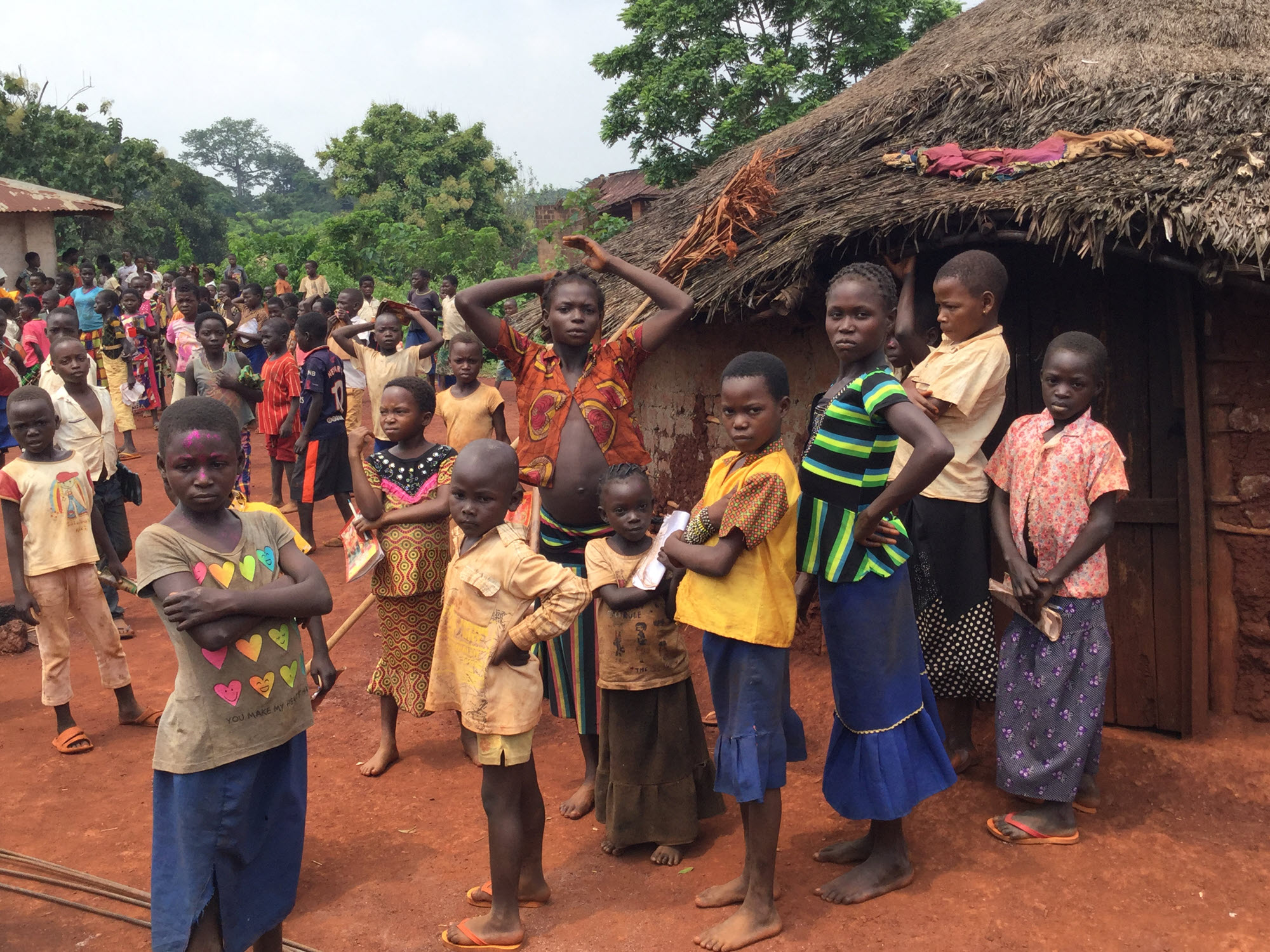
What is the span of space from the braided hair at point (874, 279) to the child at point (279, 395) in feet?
19.8

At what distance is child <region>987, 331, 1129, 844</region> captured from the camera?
3.60 metres

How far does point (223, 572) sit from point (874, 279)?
2.01 meters

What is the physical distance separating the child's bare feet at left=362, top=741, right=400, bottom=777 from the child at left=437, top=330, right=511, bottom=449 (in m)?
2.18

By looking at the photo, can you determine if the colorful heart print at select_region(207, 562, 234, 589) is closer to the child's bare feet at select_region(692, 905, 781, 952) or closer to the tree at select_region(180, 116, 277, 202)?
the child's bare feet at select_region(692, 905, 781, 952)

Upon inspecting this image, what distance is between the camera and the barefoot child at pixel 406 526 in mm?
4172

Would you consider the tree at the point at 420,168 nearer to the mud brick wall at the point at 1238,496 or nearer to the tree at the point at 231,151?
the mud brick wall at the point at 1238,496

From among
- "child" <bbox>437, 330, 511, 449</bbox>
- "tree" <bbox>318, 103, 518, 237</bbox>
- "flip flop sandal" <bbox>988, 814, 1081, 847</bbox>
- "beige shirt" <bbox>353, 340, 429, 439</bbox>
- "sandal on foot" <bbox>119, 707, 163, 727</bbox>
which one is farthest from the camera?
"tree" <bbox>318, 103, 518, 237</bbox>

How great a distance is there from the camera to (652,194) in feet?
77.4

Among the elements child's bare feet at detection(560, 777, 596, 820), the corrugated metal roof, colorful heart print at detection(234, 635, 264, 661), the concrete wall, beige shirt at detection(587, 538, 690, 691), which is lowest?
child's bare feet at detection(560, 777, 596, 820)

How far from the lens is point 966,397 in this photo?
3752 millimetres

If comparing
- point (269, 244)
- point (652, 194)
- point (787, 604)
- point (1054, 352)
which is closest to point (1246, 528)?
point (1054, 352)

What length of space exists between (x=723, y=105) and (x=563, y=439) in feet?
51.0

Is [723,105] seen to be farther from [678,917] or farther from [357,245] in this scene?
[678,917]

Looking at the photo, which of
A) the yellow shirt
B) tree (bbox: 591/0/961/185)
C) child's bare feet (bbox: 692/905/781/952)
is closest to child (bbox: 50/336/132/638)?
the yellow shirt
